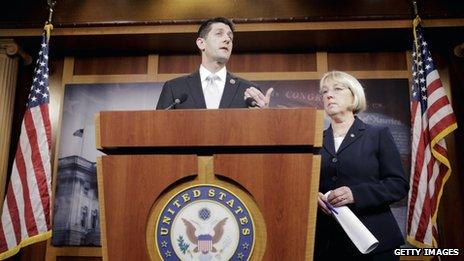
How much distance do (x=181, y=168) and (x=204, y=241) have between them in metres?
0.24

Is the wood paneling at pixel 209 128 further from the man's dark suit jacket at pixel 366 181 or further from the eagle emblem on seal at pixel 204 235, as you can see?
the man's dark suit jacket at pixel 366 181

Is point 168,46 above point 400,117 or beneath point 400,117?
above

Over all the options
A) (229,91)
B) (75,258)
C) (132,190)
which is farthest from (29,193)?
(132,190)

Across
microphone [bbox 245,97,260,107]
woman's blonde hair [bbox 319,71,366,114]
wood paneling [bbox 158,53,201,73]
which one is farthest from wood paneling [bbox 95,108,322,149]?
wood paneling [bbox 158,53,201,73]

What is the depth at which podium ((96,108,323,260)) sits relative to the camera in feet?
4.18

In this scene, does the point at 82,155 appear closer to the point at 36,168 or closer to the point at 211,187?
the point at 36,168

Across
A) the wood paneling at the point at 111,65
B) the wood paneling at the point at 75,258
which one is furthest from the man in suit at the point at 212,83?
the wood paneling at the point at 75,258

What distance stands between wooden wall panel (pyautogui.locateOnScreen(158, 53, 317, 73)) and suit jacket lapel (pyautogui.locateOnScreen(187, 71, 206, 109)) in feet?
8.03

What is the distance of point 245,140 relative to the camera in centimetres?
132

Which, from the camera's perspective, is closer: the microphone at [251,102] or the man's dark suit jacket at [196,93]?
the microphone at [251,102]

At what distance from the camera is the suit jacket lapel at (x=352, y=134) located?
2037mm

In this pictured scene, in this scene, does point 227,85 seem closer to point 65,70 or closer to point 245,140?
point 245,140

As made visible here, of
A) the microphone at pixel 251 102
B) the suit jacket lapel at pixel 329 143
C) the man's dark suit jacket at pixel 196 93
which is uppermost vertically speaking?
the man's dark suit jacket at pixel 196 93

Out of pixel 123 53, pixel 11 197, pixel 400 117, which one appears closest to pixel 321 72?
pixel 400 117
